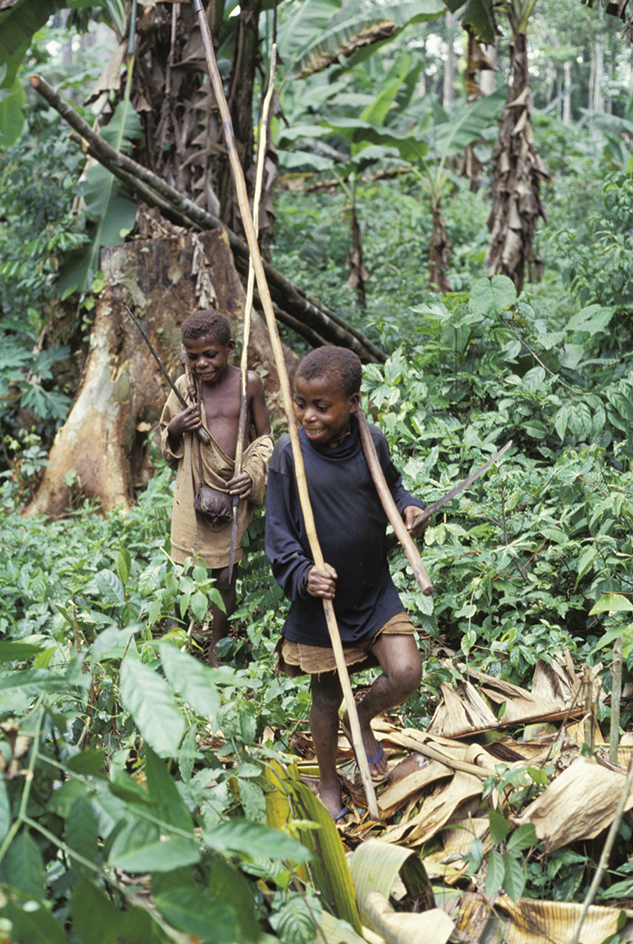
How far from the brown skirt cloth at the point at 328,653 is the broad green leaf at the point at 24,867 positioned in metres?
1.27

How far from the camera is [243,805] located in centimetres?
193

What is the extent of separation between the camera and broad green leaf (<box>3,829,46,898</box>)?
131 centimetres

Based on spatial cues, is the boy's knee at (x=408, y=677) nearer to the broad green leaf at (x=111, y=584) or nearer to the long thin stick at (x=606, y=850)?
the long thin stick at (x=606, y=850)

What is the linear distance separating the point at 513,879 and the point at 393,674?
744 mm

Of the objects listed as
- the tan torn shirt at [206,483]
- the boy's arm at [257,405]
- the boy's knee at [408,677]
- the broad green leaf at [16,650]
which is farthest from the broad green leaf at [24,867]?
the boy's arm at [257,405]

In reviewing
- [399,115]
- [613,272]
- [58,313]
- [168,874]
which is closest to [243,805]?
[168,874]

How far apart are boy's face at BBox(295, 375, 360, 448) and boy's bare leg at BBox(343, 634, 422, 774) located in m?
0.70

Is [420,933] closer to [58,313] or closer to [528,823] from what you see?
[528,823]

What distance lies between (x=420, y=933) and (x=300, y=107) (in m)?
10.2

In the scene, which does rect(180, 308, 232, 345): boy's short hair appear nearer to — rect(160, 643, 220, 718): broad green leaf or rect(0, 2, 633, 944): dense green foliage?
rect(0, 2, 633, 944): dense green foliage

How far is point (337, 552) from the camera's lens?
2.51 meters

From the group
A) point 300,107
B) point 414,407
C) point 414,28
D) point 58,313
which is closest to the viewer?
point 414,407

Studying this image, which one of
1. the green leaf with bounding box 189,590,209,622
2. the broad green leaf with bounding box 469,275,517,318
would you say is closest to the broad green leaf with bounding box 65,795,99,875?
the green leaf with bounding box 189,590,209,622

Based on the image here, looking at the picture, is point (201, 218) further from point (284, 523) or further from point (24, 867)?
point (24, 867)
